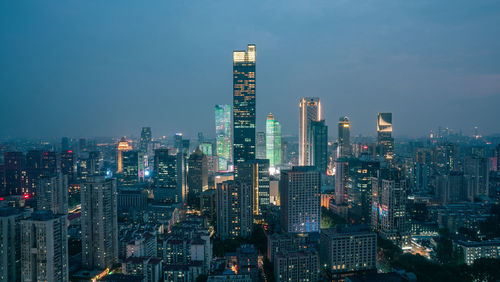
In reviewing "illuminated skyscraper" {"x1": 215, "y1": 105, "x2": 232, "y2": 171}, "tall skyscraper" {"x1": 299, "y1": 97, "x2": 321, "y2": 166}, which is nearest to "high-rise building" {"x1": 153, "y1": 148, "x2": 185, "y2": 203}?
"illuminated skyscraper" {"x1": 215, "y1": 105, "x2": 232, "y2": 171}

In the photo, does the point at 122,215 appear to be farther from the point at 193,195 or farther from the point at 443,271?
the point at 443,271

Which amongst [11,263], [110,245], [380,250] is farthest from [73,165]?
[380,250]

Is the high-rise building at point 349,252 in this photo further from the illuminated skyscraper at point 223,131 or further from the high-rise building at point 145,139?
the illuminated skyscraper at point 223,131

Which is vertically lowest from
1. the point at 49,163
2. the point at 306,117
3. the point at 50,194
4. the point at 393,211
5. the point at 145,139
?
the point at 393,211

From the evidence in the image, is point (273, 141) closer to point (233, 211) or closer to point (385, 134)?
point (385, 134)

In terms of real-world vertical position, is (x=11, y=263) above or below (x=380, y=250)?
above

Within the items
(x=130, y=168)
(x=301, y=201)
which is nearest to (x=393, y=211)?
(x=301, y=201)
